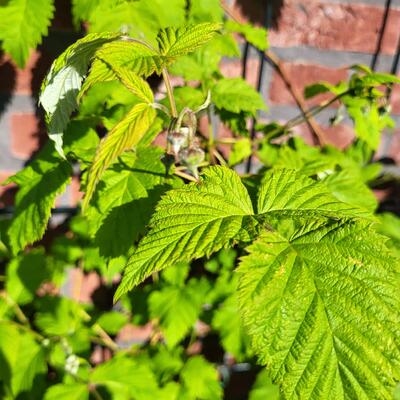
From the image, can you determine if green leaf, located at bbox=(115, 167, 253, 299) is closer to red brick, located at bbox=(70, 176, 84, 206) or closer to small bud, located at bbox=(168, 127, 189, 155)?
small bud, located at bbox=(168, 127, 189, 155)

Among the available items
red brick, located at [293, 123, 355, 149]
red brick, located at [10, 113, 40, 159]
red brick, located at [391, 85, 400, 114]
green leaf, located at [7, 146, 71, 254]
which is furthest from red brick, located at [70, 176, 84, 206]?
red brick, located at [391, 85, 400, 114]

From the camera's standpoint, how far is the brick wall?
0.96 meters

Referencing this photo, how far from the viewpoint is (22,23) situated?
2.40 feet

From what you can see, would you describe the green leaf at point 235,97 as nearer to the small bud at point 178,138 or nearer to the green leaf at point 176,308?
the small bud at point 178,138

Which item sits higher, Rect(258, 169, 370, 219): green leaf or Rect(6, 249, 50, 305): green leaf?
Rect(258, 169, 370, 219): green leaf

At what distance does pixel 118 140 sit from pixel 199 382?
32.4 inches

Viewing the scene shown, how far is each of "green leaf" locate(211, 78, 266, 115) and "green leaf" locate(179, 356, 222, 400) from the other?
0.66 meters

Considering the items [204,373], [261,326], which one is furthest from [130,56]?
[204,373]

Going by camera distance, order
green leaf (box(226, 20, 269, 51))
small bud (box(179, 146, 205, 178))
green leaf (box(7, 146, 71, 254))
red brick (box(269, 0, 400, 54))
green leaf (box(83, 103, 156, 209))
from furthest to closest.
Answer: red brick (box(269, 0, 400, 54)) → green leaf (box(226, 20, 269, 51)) → green leaf (box(7, 146, 71, 254)) → small bud (box(179, 146, 205, 178)) → green leaf (box(83, 103, 156, 209))

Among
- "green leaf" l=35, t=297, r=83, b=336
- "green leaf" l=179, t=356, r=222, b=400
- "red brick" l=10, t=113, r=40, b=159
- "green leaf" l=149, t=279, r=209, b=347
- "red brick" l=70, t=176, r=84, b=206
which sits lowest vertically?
"green leaf" l=179, t=356, r=222, b=400

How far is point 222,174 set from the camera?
0.57 metres

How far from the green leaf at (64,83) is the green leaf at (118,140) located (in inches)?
2.7

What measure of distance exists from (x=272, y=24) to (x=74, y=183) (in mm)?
634

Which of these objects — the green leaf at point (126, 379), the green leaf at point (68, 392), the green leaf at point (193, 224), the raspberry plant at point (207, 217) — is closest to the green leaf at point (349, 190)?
the raspberry plant at point (207, 217)
